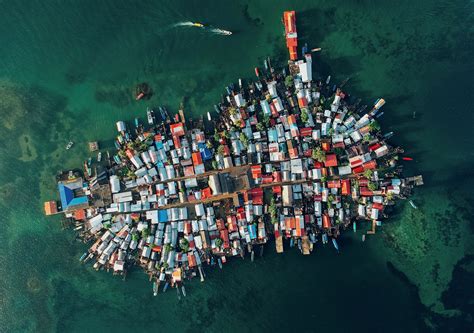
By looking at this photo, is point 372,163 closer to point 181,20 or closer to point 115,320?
point 181,20

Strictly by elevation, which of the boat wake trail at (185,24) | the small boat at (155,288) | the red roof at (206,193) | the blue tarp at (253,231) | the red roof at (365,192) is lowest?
the small boat at (155,288)

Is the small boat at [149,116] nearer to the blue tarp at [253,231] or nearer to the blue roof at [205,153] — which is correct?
the blue roof at [205,153]

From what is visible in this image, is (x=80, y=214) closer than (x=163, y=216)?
No

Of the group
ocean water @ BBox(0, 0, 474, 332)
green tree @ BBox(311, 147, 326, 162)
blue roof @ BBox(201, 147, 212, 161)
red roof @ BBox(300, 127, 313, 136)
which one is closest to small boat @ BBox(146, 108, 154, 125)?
ocean water @ BBox(0, 0, 474, 332)

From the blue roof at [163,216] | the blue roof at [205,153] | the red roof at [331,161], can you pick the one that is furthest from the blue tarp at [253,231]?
the red roof at [331,161]

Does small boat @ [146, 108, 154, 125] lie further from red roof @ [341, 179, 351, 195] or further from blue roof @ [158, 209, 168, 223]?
red roof @ [341, 179, 351, 195]

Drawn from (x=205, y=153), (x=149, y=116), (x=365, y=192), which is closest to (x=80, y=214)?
(x=149, y=116)

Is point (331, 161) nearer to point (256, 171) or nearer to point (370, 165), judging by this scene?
point (370, 165)
